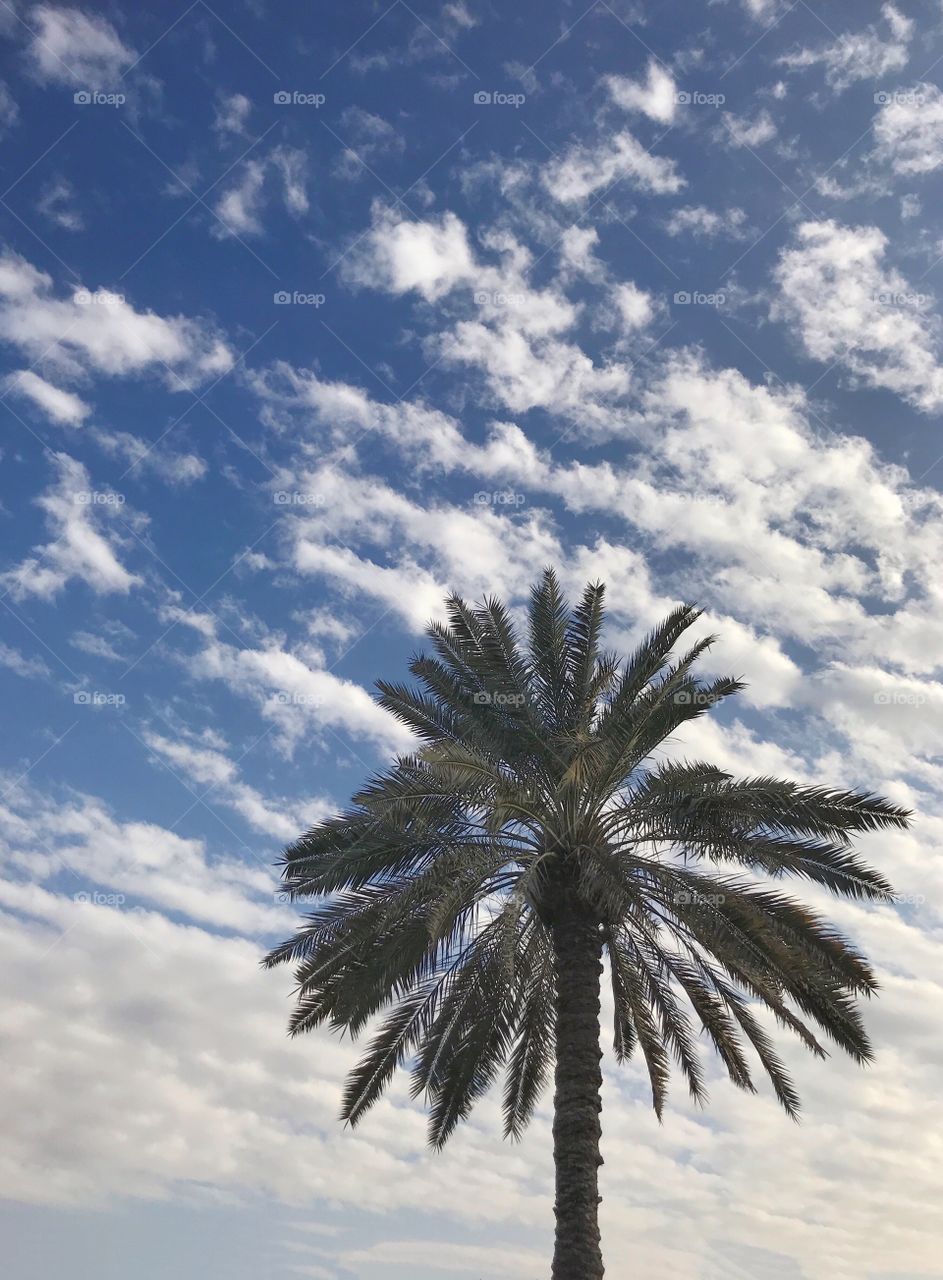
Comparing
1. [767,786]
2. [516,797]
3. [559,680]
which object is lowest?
[516,797]

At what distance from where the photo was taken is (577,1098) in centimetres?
1427

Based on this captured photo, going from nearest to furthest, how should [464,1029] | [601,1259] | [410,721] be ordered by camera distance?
1. [601,1259]
2. [464,1029]
3. [410,721]

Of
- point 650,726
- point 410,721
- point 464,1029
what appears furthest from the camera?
point 410,721

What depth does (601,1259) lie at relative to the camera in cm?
1356

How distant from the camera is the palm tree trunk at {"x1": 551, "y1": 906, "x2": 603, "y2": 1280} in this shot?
1355 centimetres

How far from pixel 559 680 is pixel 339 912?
4.70 metres

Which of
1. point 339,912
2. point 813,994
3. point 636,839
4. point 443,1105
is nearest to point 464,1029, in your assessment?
point 443,1105

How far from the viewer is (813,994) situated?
46.4ft

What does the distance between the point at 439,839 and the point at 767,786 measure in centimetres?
452

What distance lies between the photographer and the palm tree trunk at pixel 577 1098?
44.5ft

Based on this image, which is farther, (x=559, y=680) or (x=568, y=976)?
(x=559, y=680)

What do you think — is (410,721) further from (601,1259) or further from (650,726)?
(601,1259)

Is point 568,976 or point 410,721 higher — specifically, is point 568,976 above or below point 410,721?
below

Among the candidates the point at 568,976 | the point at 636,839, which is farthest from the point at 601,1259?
the point at 636,839
